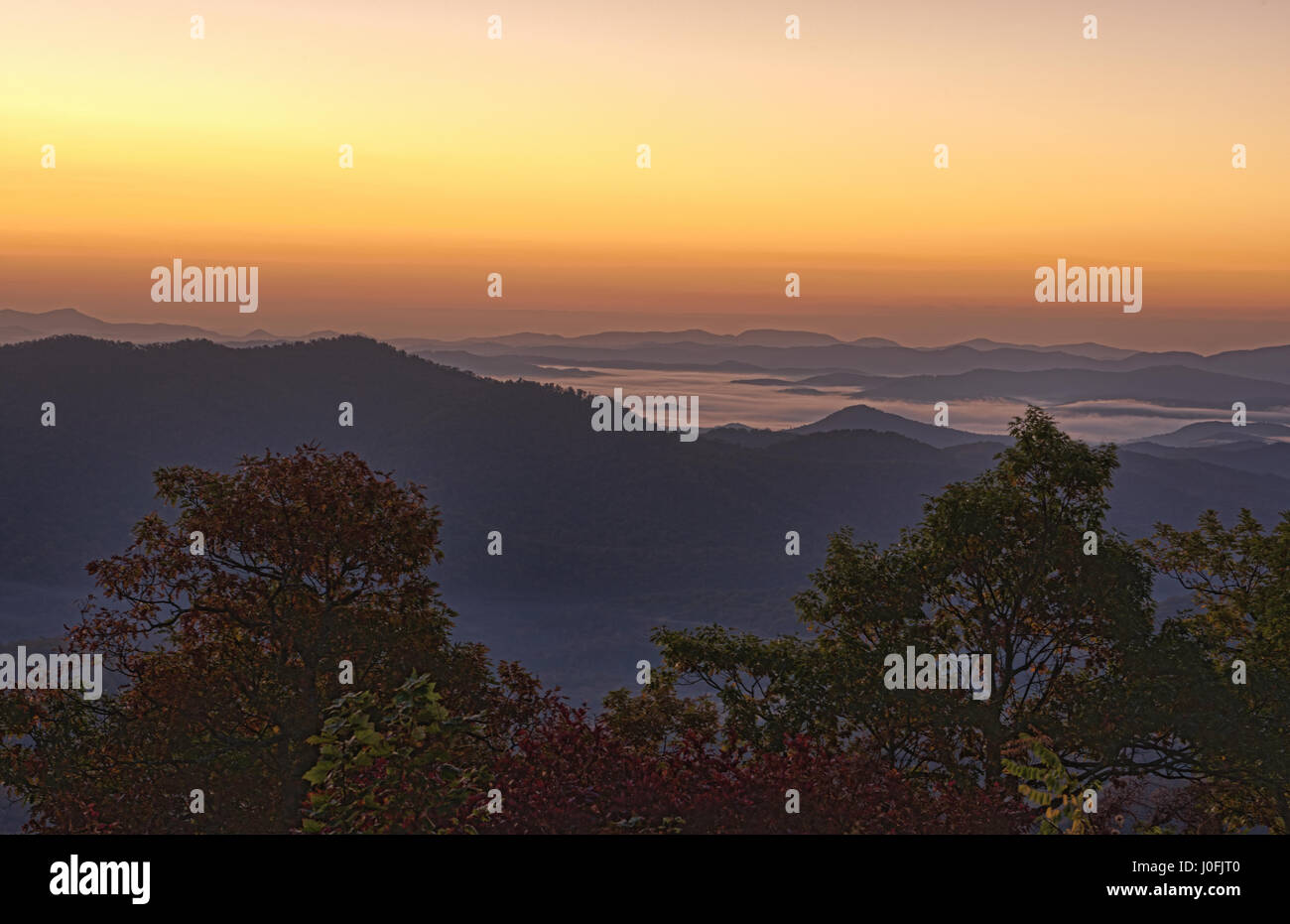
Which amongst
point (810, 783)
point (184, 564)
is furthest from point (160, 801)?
point (810, 783)

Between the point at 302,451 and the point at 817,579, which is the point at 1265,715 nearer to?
the point at 817,579

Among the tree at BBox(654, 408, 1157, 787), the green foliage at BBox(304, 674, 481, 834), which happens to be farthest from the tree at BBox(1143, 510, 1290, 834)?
the green foliage at BBox(304, 674, 481, 834)

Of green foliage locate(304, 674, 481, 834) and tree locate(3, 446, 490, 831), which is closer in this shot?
green foliage locate(304, 674, 481, 834)

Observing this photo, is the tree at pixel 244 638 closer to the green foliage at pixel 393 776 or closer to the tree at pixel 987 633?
the tree at pixel 987 633

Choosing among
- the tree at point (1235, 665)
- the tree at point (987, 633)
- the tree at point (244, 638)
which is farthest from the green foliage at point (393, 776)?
the tree at point (1235, 665)

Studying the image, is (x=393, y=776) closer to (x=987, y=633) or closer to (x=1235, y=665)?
(x=987, y=633)

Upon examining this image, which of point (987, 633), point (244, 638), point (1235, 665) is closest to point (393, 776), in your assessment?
point (244, 638)

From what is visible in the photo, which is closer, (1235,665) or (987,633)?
(987,633)

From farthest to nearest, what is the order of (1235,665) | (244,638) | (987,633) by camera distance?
(1235,665)
(987,633)
(244,638)

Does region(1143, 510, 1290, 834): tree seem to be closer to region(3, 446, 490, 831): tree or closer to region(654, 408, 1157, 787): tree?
region(654, 408, 1157, 787): tree
